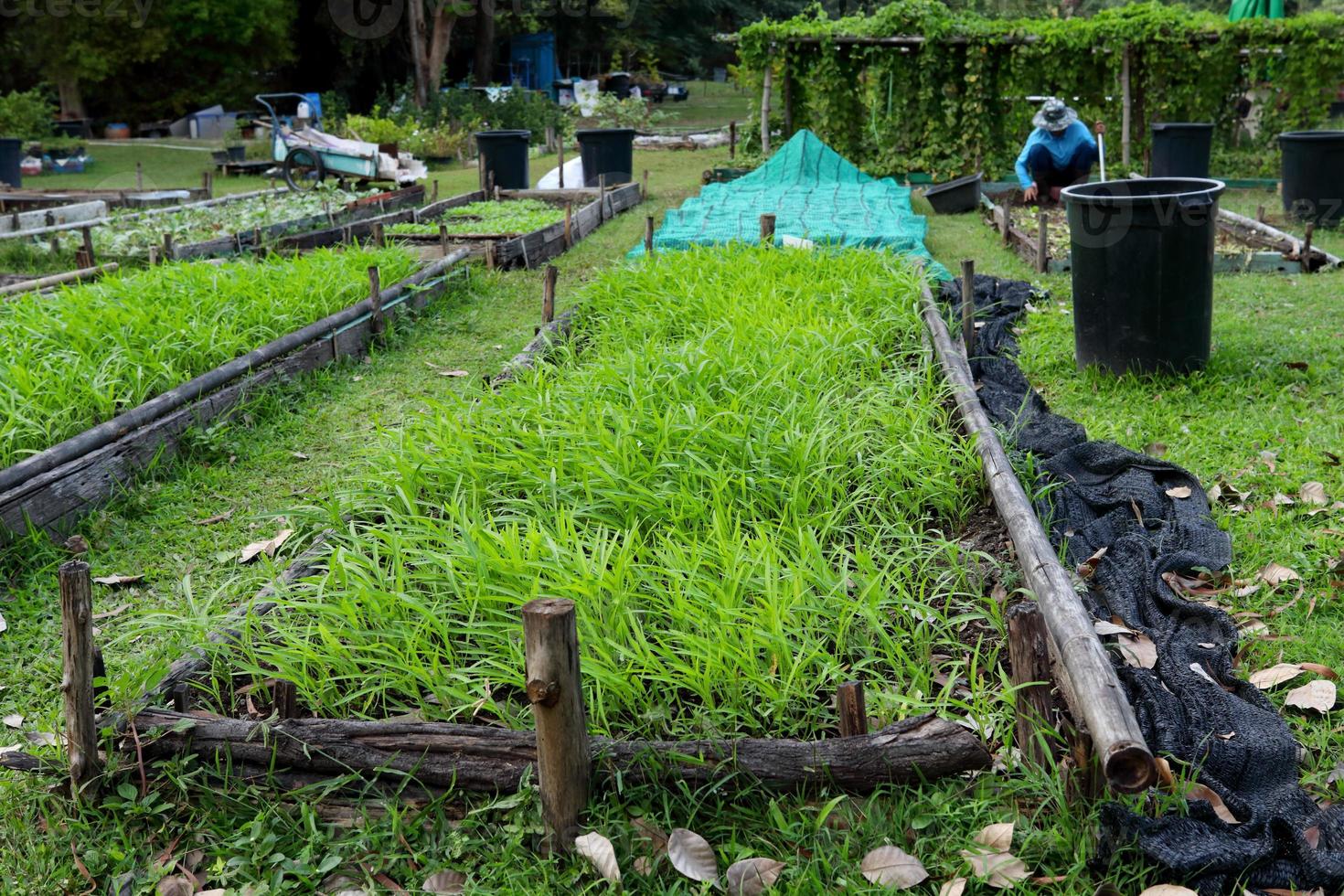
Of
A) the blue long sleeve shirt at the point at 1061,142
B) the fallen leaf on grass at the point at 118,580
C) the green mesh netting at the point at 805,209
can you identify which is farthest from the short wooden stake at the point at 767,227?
the fallen leaf on grass at the point at 118,580

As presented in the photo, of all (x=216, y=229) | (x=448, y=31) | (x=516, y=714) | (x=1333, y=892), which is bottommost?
(x=1333, y=892)

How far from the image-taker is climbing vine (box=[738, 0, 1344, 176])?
541 inches

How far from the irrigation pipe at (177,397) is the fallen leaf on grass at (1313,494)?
4458 millimetres

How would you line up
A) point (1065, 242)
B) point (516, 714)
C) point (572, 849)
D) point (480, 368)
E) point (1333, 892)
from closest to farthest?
point (1333, 892) → point (572, 849) → point (516, 714) → point (480, 368) → point (1065, 242)

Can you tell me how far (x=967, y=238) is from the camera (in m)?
10.4

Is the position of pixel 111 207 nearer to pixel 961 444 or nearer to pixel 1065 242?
pixel 1065 242

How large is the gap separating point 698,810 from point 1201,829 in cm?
100

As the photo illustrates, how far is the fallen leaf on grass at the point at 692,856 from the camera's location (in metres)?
2.31

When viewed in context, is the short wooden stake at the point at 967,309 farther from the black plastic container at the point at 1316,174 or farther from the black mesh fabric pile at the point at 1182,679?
the black plastic container at the point at 1316,174

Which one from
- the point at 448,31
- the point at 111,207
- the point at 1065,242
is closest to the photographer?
the point at 1065,242

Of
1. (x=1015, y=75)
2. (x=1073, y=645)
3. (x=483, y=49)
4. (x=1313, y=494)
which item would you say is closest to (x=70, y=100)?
(x=483, y=49)

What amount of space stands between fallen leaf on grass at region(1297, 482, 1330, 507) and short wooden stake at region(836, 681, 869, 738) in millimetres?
2348

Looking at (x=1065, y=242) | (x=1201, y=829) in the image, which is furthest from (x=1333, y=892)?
(x=1065, y=242)

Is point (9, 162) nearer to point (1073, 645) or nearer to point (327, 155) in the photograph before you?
point (327, 155)
